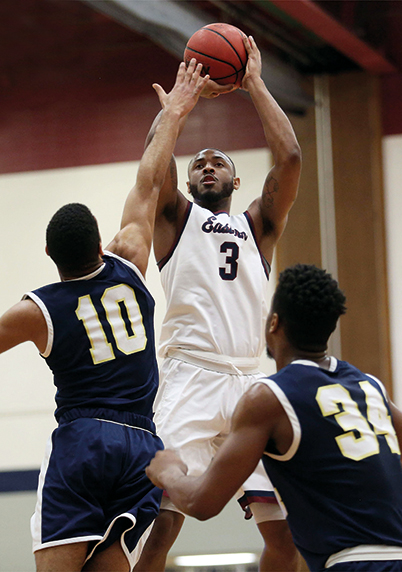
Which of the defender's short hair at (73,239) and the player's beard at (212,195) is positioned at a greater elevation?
the player's beard at (212,195)

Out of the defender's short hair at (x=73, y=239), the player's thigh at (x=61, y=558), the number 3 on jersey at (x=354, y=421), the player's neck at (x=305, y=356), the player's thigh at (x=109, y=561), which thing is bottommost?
the player's thigh at (x=109, y=561)

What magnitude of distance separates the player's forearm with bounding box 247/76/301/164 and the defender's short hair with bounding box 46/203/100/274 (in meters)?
1.50

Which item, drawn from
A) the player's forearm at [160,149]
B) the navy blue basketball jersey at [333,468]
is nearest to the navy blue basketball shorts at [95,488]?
the navy blue basketball jersey at [333,468]

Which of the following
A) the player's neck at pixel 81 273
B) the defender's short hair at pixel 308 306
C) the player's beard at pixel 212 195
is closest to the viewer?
the defender's short hair at pixel 308 306

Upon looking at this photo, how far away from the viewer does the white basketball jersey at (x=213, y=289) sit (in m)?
4.17

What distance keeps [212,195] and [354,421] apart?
2.35 m

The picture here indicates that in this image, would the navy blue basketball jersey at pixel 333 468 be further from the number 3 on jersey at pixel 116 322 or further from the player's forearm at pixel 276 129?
the player's forearm at pixel 276 129

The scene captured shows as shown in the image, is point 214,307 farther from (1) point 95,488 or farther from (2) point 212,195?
(1) point 95,488

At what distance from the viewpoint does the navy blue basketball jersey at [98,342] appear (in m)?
3.19

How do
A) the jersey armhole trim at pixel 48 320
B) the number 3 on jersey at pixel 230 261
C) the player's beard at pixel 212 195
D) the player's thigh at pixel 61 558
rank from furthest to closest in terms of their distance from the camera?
the player's beard at pixel 212 195 < the number 3 on jersey at pixel 230 261 < the jersey armhole trim at pixel 48 320 < the player's thigh at pixel 61 558

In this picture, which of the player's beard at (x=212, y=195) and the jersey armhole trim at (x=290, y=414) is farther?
the player's beard at (x=212, y=195)

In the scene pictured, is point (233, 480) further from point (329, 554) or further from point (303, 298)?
point (303, 298)

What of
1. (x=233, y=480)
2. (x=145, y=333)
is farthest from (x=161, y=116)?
(x=233, y=480)

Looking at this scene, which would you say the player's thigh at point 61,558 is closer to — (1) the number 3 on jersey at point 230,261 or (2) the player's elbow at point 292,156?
(1) the number 3 on jersey at point 230,261
